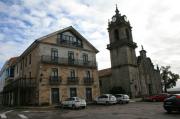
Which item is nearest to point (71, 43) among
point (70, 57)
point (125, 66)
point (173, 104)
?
point (70, 57)

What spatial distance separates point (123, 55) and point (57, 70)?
17.5 m

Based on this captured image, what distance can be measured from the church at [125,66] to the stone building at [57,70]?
8616 millimetres

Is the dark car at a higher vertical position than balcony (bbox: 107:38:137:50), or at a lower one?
lower

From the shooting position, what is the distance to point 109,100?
27.2 m

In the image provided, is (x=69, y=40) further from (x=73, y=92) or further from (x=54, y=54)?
(x=73, y=92)

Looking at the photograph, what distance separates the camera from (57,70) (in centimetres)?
3003

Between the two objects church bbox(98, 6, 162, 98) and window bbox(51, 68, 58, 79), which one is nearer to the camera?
window bbox(51, 68, 58, 79)

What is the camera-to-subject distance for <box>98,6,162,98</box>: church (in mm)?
40906

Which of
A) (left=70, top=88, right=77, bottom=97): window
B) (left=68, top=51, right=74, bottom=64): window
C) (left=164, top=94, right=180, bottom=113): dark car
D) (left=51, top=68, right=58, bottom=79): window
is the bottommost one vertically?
(left=164, top=94, right=180, bottom=113): dark car

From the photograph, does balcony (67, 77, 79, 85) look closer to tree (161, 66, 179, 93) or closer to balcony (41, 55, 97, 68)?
balcony (41, 55, 97, 68)

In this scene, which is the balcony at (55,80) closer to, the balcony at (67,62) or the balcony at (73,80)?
the balcony at (73,80)

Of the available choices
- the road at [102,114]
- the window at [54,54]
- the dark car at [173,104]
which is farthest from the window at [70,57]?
the dark car at [173,104]

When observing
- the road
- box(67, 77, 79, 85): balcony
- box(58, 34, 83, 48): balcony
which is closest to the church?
box(58, 34, 83, 48): balcony

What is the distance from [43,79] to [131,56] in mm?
22125
